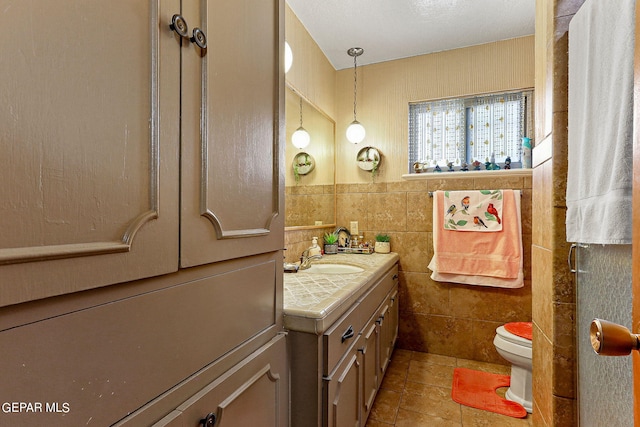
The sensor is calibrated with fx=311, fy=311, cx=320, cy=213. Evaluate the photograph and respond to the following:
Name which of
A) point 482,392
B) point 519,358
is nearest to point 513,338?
point 519,358

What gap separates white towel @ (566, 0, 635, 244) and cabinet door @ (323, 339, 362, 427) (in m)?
0.91

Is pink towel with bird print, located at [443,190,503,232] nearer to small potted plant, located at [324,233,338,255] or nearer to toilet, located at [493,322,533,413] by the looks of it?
toilet, located at [493,322,533,413]

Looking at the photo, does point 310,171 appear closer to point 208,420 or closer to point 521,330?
point 521,330

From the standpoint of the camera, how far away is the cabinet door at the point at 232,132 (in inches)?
26.5

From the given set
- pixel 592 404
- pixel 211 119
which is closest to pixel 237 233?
pixel 211 119

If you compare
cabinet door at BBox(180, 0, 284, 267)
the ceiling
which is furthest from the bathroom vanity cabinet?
the ceiling

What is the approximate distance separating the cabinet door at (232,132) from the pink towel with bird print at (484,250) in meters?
1.82

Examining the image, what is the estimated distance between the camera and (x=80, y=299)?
483 millimetres

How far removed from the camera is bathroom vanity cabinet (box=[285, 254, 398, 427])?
1.06 metres

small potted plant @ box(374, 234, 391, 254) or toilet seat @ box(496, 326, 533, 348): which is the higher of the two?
small potted plant @ box(374, 234, 391, 254)

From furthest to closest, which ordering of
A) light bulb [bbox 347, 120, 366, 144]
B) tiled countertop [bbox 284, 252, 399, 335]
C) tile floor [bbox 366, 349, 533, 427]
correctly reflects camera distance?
light bulb [bbox 347, 120, 366, 144] < tile floor [bbox 366, 349, 533, 427] < tiled countertop [bbox 284, 252, 399, 335]

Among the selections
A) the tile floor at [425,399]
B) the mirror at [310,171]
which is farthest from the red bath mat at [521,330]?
the mirror at [310,171]

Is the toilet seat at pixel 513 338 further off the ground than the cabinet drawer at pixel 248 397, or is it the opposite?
the cabinet drawer at pixel 248 397

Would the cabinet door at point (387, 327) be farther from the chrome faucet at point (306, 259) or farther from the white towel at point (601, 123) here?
the white towel at point (601, 123)
